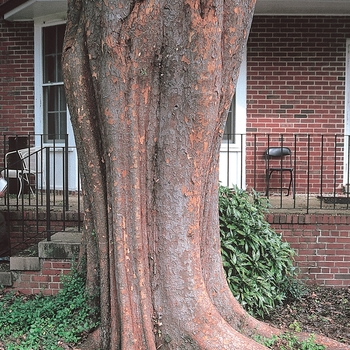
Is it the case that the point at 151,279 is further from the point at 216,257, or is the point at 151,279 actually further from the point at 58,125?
the point at 58,125

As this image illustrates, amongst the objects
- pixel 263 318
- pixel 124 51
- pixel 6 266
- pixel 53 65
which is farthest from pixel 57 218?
pixel 53 65

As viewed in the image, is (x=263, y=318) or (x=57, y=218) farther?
(x=57, y=218)

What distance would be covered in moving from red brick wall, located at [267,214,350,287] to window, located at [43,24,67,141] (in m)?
4.70

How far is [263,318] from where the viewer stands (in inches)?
188

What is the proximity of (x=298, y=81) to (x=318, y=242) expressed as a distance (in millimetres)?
3631

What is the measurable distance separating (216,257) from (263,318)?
136cm

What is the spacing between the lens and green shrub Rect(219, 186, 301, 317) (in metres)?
4.62

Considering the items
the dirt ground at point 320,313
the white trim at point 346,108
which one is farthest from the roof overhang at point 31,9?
the dirt ground at point 320,313

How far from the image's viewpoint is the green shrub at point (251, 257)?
4.62 metres

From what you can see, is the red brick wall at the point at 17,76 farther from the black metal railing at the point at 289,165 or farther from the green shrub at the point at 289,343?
the green shrub at the point at 289,343

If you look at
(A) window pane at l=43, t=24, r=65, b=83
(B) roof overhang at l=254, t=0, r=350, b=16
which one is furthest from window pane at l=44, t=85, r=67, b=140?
(B) roof overhang at l=254, t=0, r=350, b=16

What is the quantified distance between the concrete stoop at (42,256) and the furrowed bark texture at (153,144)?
1239 mm

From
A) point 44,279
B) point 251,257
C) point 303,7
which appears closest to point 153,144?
point 251,257

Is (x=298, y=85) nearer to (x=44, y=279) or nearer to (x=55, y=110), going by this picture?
(x=55, y=110)
